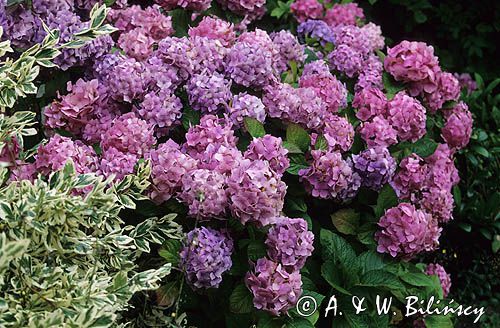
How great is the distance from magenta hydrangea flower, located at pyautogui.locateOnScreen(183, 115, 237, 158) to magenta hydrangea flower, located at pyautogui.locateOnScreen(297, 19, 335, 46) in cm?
99

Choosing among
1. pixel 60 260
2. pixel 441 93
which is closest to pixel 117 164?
pixel 60 260

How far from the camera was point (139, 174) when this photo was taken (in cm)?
200

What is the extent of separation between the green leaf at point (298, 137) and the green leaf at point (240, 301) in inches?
19.4

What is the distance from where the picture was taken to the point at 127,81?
2.30m

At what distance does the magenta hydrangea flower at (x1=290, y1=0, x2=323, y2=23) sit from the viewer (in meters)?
3.38

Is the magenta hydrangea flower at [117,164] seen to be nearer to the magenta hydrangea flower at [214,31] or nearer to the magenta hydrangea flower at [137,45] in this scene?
the magenta hydrangea flower at [137,45]

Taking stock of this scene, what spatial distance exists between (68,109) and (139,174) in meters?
0.43

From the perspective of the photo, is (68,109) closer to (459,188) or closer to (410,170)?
(410,170)

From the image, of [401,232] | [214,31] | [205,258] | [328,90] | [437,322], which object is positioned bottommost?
[437,322]

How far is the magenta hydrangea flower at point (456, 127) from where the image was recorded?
2.86m

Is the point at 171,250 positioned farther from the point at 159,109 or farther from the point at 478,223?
the point at 478,223

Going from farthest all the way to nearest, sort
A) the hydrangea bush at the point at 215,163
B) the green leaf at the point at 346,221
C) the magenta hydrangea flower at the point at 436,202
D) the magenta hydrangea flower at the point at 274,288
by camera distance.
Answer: the magenta hydrangea flower at the point at 436,202
the green leaf at the point at 346,221
the magenta hydrangea flower at the point at 274,288
the hydrangea bush at the point at 215,163

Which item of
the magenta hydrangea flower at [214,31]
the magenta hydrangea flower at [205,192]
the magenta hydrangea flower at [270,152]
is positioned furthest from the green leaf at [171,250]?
the magenta hydrangea flower at [214,31]

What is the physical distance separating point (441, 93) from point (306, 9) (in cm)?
88
